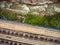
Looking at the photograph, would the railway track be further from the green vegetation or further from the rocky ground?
the rocky ground

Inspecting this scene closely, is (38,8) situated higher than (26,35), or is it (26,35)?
(38,8)

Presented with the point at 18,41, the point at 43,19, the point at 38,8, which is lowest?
the point at 18,41

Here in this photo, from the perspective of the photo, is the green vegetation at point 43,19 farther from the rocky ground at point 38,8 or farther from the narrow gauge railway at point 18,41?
the narrow gauge railway at point 18,41

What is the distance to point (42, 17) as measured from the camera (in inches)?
84.4

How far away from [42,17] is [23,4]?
0.31 metres

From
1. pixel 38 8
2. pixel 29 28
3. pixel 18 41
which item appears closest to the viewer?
pixel 18 41

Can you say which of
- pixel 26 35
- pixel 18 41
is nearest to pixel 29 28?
pixel 26 35

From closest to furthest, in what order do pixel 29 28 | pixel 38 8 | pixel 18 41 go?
pixel 18 41, pixel 29 28, pixel 38 8

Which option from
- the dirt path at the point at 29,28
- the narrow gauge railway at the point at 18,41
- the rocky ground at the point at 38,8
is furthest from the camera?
the rocky ground at the point at 38,8

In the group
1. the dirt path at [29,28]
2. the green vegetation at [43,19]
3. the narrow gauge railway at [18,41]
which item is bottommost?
the narrow gauge railway at [18,41]

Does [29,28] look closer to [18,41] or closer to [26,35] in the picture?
[26,35]

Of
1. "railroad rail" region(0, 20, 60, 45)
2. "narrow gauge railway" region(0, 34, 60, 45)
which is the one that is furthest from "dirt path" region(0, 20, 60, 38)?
"narrow gauge railway" region(0, 34, 60, 45)

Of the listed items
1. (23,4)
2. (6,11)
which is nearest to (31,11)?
(23,4)

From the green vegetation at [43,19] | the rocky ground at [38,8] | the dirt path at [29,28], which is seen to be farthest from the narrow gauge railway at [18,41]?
the rocky ground at [38,8]
